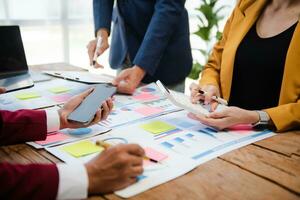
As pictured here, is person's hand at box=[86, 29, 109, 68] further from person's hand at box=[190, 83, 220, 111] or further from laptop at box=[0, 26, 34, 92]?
person's hand at box=[190, 83, 220, 111]

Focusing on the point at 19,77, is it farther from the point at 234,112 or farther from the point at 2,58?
the point at 234,112

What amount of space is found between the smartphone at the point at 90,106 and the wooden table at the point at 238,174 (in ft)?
0.48

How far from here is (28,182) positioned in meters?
0.58

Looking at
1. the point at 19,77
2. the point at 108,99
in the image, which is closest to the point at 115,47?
the point at 19,77

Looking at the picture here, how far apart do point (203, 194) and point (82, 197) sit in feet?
0.78

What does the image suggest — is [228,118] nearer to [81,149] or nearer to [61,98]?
[81,149]

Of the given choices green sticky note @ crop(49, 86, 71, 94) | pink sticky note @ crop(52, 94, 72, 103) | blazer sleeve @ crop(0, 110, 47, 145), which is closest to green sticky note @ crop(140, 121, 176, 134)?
blazer sleeve @ crop(0, 110, 47, 145)

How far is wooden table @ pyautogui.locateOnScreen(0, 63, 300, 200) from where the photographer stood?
0.64 meters

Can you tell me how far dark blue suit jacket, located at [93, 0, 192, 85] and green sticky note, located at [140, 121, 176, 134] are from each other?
446 millimetres

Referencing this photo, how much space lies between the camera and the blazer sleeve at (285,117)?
0.99 meters

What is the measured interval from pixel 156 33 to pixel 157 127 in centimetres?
57

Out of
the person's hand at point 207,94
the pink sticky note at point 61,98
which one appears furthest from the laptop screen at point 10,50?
the person's hand at point 207,94

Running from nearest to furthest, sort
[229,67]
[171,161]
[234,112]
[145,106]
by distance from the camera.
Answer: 1. [171,161]
2. [234,112]
3. [145,106]
4. [229,67]

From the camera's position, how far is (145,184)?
26.0 inches
